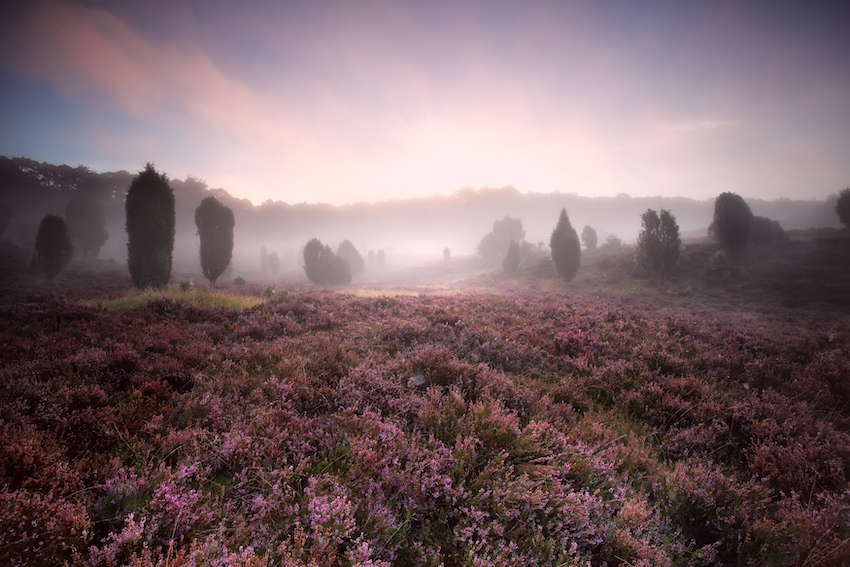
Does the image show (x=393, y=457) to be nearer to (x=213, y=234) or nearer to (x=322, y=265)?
A: (x=213, y=234)

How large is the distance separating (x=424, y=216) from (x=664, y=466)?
113861mm

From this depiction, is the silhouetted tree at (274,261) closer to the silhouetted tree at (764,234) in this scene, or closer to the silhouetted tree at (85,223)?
the silhouetted tree at (85,223)

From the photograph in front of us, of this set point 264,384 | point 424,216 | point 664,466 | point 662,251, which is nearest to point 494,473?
point 664,466

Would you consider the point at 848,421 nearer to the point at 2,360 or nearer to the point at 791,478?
the point at 791,478

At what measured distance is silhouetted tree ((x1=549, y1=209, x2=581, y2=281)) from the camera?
2665 centimetres

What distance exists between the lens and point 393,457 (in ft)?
9.06

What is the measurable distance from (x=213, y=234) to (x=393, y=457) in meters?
26.5

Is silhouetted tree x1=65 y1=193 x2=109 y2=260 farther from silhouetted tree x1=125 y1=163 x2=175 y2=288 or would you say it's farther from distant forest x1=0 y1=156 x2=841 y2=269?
silhouetted tree x1=125 y1=163 x2=175 y2=288

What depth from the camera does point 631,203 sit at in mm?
110625

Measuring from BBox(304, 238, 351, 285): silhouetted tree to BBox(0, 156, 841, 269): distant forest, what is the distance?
3725 cm

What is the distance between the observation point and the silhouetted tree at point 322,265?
1436 inches

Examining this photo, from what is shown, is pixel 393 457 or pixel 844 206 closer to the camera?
pixel 393 457

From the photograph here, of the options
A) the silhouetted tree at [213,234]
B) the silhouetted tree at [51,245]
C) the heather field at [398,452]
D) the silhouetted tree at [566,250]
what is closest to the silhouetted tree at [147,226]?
the silhouetted tree at [213,234]

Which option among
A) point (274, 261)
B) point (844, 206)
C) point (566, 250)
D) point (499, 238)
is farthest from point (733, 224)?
point (274, 261)
